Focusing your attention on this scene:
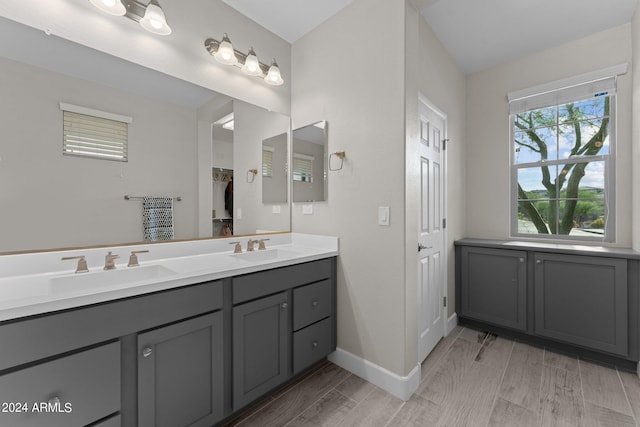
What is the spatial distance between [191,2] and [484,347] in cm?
356

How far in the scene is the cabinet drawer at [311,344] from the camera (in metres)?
1.77

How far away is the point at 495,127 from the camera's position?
2928mm

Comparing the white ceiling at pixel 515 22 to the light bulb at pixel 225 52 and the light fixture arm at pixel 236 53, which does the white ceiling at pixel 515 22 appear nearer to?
the light fixture arm at pixel 236 53

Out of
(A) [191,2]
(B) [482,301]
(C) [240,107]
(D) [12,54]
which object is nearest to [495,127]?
(B) [482,301]

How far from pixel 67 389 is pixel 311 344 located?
4.23ft

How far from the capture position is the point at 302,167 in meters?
2.35

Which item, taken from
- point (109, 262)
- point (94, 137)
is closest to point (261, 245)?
point (109, 262)

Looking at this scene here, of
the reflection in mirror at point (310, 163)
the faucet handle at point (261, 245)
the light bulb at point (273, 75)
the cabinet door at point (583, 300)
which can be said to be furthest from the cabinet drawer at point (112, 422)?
the cabinet door at point (583, 300)

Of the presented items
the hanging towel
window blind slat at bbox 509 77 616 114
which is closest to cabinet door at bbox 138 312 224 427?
the hanging towel

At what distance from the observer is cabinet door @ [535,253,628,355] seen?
203 centimetres

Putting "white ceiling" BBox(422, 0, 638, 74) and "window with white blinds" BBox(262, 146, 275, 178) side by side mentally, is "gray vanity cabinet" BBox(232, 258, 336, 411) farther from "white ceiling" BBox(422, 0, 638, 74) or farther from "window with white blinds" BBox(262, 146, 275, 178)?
"white ceiling" BBox(422, 0, 638, 74)

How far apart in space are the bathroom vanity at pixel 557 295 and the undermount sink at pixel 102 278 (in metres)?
2.73

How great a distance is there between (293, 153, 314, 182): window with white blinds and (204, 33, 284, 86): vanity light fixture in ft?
2.09

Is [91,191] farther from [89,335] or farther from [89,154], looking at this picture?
[89,335]
